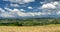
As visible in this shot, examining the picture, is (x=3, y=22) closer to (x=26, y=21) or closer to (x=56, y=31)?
(x=26, y=21)

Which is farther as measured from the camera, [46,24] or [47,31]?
[46,24]

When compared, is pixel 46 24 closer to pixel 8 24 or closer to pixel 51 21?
pixel 51 21

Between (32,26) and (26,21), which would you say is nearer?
(32,26)

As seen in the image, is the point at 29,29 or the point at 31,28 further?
the point at 31,28

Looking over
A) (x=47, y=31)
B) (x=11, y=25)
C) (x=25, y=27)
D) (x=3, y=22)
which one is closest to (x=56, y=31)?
(x=47, y=31)

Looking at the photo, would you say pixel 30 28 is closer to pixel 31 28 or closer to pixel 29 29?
pixel 31 28

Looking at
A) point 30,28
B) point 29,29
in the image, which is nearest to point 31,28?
point 30,28

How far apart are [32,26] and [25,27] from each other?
1.29 ft

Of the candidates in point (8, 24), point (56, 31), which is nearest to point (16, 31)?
point (8, 24)

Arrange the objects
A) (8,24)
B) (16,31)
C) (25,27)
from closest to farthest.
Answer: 1. (16,31)
2. (25,27)
3. (8,24)

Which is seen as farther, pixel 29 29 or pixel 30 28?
pixel 30 28

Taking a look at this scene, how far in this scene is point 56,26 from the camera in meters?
7.97

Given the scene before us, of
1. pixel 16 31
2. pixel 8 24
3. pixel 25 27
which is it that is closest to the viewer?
pixel 16 31

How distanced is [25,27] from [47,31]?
129 cm
